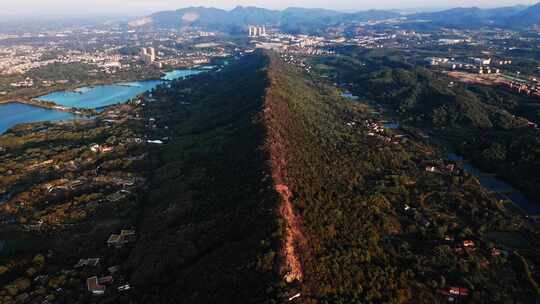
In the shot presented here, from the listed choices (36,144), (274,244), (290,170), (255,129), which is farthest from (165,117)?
(274,244)

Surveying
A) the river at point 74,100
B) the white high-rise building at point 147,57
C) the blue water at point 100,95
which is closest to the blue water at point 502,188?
the river at point 74,100

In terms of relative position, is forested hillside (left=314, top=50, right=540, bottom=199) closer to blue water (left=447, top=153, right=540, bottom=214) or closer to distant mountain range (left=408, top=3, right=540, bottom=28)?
blue water (left=447, top=153, right=540, bottom=214)

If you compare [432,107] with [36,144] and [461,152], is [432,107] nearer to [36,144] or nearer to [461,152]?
[461,152]

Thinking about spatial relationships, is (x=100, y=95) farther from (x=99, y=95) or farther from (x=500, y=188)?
(x=500, y=188)

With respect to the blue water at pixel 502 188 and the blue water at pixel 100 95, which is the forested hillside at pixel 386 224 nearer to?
the blue water at pixel 502 188

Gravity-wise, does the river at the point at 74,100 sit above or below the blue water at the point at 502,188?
above

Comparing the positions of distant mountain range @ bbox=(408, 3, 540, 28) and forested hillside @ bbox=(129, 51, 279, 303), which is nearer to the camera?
forested hillside @ bbox=(129, 51, 279, 303)

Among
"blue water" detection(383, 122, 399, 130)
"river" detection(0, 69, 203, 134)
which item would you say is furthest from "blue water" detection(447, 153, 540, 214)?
"river" detection(0, 69, 203, 134)

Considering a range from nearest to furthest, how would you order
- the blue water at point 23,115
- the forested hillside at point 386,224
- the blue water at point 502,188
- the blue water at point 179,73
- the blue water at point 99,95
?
1. the forested hillside at point 386,224
2. the blue water at point 502,188
3. the blue water at point 23,115
4. the blue water at point 99,95
5. the blue water at point 179,73
